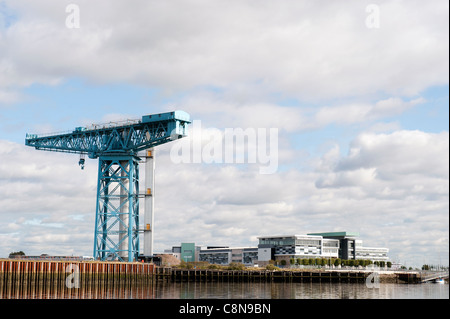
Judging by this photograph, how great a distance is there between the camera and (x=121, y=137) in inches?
3189

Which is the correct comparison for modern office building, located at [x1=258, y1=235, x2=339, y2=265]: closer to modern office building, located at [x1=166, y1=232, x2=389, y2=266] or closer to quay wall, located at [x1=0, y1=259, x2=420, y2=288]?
modern office building, located at [x1=166, y1=232, x2=389, y2=266]

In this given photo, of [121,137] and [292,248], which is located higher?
[121,137]

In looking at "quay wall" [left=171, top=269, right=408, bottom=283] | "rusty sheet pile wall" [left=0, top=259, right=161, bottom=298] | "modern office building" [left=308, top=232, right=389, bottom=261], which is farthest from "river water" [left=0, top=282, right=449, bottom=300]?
"modern office building" [left=308, top=232, right=389, bottom=261]

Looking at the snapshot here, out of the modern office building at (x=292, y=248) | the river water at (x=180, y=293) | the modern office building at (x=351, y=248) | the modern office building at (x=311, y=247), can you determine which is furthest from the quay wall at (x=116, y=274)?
the modern office building at (x=351, y=248)

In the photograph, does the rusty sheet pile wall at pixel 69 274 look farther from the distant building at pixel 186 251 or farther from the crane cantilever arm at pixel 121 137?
the distant building at pixel 186 251

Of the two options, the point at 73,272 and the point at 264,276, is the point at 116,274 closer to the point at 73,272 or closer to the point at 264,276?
the point at 73,272

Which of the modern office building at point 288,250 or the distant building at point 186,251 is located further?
the distant building at point 186,251

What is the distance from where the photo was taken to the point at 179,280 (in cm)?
Answer: 8669

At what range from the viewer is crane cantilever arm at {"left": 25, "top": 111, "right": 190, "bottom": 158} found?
75.4 metres

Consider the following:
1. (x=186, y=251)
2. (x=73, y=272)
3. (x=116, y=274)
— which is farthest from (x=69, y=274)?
(x=186, y=251)

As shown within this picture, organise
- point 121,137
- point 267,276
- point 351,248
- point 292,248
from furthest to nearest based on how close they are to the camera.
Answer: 1. point 351,248
2. point 292,248
3. point 267,276
4. point 121,137

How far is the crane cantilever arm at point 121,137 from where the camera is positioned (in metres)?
75.4
